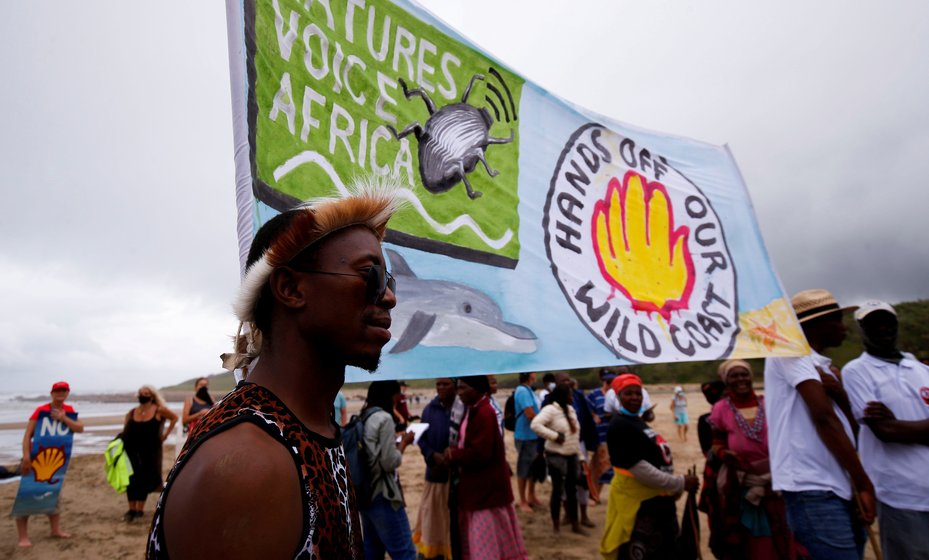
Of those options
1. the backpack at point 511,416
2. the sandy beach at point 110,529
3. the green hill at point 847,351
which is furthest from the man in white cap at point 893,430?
the green hill at point 847,351

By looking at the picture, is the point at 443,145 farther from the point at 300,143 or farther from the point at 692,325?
the point at 692,325

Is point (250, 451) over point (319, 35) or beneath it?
beneath

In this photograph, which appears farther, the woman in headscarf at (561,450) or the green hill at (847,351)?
the green hill at (847,351)

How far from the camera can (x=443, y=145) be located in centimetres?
234

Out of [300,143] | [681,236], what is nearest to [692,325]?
[681,236]

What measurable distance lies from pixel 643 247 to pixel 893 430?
5.56 ft

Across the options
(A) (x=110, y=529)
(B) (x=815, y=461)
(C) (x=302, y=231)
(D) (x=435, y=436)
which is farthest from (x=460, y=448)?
(A) (x=110, y=529)

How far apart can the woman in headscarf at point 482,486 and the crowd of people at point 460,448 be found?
1 centimetres

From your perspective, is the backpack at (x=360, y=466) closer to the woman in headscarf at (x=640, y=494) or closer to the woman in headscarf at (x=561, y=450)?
the woman in headscarf at (x=640, y=494)

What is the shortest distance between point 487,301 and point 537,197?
0.74 meters

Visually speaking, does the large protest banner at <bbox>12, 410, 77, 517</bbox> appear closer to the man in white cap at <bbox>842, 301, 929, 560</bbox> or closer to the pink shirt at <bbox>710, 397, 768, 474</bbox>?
the pink shirt at <bbox>710, 397, 768, 474</bbox>

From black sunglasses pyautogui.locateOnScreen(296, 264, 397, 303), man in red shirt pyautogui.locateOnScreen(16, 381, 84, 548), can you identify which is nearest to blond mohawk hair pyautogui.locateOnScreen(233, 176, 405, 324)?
black sunglasses pyautogui.locateOnScreen(296, 264, 397, 303)

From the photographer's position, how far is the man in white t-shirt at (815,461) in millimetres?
2711

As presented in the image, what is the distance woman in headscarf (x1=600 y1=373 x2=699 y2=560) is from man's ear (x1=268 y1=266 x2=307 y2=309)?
3147mm
